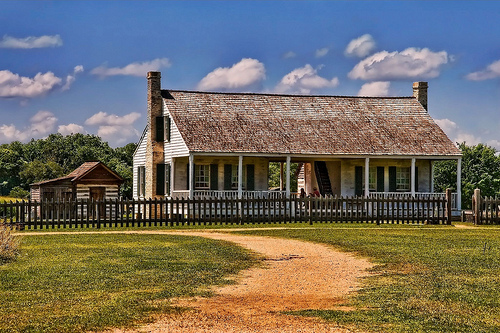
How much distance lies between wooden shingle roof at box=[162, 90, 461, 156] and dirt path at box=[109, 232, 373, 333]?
2066 cm

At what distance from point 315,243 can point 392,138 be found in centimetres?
2093

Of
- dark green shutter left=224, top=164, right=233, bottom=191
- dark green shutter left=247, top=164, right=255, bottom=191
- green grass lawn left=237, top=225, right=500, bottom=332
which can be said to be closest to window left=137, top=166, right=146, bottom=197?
dark green shutter left=224, top=164, right=233, bottom=191

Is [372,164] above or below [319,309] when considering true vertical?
above

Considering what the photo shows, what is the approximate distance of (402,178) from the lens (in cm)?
4428

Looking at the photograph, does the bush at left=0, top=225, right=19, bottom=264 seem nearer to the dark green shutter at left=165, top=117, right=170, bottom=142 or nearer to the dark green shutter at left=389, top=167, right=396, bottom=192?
Answer: the dark green shutter at left=165, top=117, right=170, bottom=142

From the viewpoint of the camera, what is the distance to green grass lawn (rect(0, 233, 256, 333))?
1121 cm

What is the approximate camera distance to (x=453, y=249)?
21.2 meters

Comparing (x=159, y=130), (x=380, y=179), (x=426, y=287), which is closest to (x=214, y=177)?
(x=159, y=130)

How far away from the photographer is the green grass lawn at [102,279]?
11.2 m

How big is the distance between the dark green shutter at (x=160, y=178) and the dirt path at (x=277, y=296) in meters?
24.0

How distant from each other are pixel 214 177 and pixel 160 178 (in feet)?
12.6

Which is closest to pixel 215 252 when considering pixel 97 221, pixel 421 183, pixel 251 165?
pixel 97 221

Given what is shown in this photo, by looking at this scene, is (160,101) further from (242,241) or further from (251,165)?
(242,241)

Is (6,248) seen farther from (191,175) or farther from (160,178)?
(160,178)
